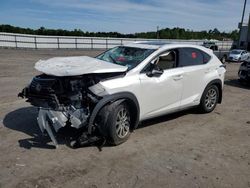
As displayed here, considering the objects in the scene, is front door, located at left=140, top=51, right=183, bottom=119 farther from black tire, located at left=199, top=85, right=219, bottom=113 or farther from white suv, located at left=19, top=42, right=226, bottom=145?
black tire, located at left=199, top=85, right=219, bottom=113

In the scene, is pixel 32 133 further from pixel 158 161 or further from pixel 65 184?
pixel 158 161

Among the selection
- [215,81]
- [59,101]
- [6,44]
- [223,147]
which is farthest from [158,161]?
[6,44]

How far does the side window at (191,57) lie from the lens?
6574 mm

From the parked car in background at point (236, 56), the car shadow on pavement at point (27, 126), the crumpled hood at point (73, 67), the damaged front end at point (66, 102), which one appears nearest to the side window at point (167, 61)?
the crumpled hood at point (73, 67)

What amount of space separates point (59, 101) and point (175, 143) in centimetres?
211

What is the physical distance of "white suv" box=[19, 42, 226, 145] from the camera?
16.1 feet

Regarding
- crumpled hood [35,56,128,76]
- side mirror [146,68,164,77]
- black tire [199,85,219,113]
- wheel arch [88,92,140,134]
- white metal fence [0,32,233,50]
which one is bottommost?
white metal fence [0,32,233,50]

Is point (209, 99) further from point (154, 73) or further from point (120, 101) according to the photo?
point (120, 101)

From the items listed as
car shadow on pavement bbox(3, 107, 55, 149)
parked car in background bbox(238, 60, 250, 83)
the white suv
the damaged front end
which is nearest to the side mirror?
the white suv

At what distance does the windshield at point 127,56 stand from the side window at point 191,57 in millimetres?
860

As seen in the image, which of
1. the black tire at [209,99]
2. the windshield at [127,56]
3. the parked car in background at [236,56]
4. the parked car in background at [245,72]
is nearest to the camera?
the windshield at [127,56]

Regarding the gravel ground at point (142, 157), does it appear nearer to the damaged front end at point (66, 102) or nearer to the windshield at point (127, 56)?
the damaged front end at point (66, 102)

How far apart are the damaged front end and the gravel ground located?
0.40 metres

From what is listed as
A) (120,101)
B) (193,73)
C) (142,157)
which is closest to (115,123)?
(120,101)
